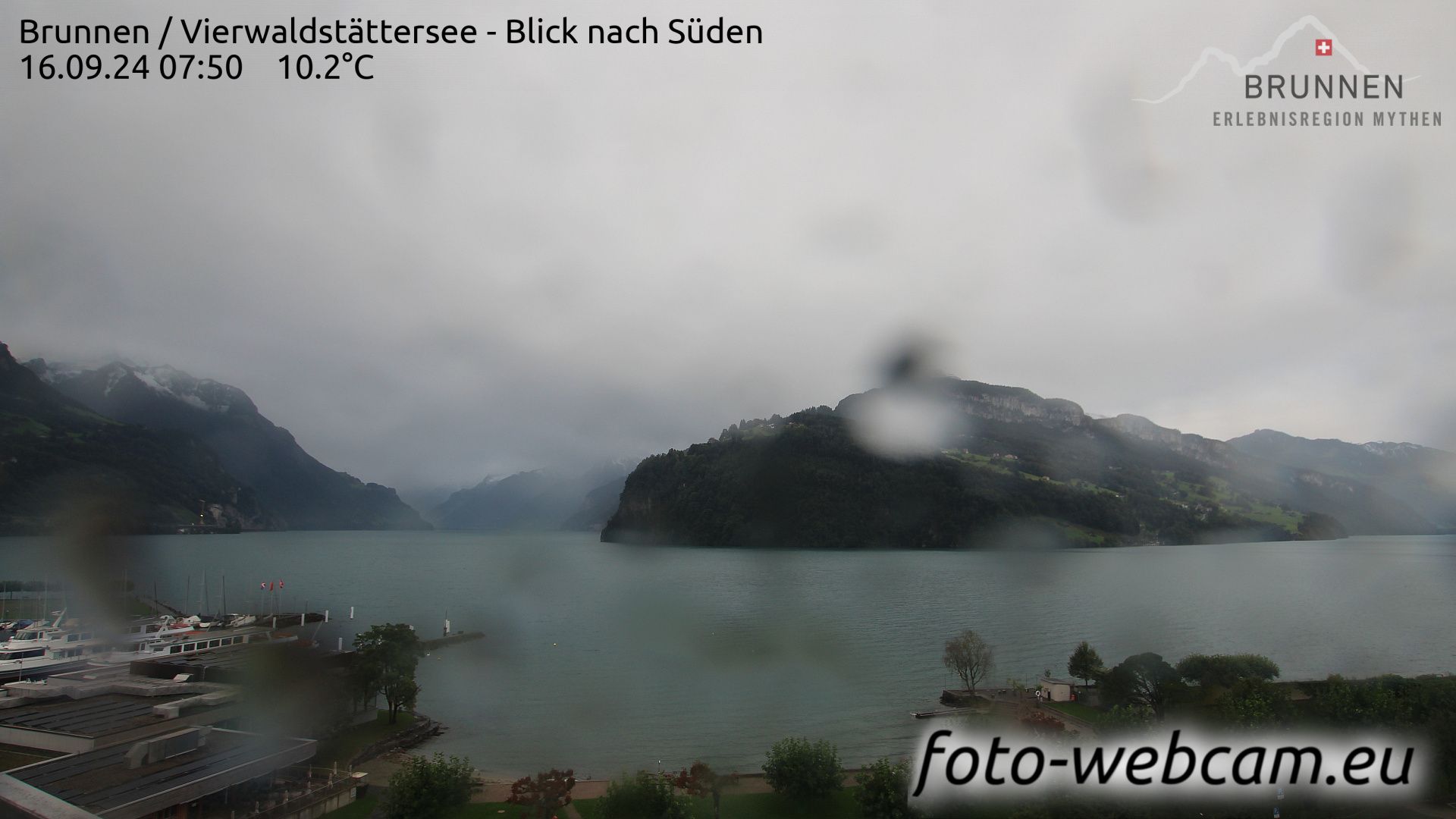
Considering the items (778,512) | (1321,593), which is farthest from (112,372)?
(1321,593)

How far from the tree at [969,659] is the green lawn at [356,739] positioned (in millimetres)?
19741

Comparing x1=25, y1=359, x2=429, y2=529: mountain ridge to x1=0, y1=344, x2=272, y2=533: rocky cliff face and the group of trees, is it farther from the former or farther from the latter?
the group of trees

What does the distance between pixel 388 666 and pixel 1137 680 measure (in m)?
23.5

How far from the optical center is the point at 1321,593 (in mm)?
56344

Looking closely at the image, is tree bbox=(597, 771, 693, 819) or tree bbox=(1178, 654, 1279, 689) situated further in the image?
tree bbox=(1178, 654, 1279, 689)

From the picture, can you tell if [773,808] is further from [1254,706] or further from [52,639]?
[52,639]

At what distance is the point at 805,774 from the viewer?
46.0 feet

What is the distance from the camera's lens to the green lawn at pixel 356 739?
17016mm

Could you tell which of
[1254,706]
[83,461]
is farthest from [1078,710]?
[83,461]

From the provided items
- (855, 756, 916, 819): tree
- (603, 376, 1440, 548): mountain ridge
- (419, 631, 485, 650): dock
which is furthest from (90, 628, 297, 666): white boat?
(603, 376, 1440, 548): mountain ridge

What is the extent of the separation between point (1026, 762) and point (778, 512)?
105196mm

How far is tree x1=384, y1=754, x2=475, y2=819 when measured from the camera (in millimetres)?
12531

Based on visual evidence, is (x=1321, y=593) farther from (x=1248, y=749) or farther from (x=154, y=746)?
(x=154, y=746)

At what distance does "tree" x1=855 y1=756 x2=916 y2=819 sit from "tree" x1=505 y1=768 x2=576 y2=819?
6.20 m
